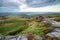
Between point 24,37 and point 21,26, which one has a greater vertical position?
point 21,26

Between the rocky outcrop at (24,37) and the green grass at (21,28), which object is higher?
the green grass at (21,28)

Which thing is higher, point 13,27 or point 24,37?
point 13,27

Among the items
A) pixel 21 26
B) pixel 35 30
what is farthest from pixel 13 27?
pixel 35 30

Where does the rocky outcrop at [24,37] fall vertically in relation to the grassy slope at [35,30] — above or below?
below

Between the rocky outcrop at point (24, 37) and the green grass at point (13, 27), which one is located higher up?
the green grass at point (13, 27)

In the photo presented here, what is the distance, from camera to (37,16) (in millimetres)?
1816

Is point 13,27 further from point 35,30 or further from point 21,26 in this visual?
point 35,30

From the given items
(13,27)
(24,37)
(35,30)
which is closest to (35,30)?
(35,30)

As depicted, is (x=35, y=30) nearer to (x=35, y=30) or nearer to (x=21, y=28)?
(x=35, y=30)

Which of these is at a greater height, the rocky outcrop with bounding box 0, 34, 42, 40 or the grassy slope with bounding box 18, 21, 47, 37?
the grassy slope with bounding box 18, 21, 47, 37

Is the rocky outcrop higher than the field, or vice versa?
the field

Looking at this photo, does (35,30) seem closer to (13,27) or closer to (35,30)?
(35,30)

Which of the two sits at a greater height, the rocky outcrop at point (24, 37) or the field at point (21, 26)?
the field at point (21, 26)

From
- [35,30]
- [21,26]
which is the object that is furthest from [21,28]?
[35,30]
